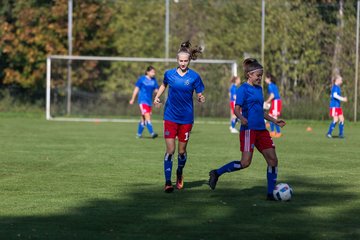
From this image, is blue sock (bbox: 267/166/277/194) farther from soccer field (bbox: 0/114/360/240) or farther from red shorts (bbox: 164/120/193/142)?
red shorts (bbox: 164/120/193/142)

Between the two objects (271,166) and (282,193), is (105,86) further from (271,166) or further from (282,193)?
(282,193)

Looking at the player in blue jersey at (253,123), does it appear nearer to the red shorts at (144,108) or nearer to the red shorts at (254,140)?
the red shorts at (254,140)

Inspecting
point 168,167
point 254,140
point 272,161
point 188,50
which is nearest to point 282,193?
point 272,161

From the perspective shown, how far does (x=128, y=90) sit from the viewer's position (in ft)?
127

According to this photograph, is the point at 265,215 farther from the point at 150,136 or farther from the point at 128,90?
the point at 128,90

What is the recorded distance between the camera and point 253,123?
13.0m

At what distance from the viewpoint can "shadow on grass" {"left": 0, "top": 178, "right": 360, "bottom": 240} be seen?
9.84m

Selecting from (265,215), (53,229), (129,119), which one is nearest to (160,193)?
(265,215)

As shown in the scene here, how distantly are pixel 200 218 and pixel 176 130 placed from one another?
10.4 feet

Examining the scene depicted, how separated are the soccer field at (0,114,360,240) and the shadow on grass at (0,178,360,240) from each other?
1cm

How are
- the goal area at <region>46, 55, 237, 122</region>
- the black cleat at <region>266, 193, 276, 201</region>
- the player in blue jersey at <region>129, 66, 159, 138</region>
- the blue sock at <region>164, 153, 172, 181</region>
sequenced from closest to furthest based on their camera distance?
1. the black cleat at <region>266, 193, 276, 201</region>
2. the blue sock at <region>164, 153, 172, 181</region>
3. the player in blue jersey at <region>129, 66, 159, 138</region>
4. the goal area at <region>46, 55, 237, 122</region>

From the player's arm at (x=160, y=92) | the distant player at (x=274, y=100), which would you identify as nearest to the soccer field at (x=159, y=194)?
the player's arm at (x=160, y=92)

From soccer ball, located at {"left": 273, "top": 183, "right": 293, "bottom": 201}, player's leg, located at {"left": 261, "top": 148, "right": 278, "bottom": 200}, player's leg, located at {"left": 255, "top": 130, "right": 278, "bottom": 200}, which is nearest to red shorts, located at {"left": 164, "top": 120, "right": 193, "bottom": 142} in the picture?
player's leg, located at {"left": 255, "top": 130, "right": 278, "bottom": 200}

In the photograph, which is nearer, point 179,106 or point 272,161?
point 272,161
